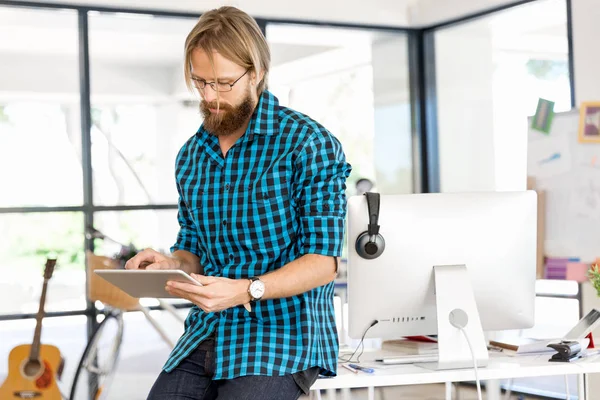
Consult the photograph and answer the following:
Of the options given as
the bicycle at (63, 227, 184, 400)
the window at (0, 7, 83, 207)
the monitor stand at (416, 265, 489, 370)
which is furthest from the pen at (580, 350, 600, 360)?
the window at (0, 7, 83, 207)

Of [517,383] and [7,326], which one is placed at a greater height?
[7,326]

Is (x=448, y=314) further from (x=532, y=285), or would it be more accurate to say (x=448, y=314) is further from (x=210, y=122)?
(x=210, y=122)

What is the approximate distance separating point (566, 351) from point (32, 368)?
2873 mm

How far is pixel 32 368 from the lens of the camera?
14.0 ft

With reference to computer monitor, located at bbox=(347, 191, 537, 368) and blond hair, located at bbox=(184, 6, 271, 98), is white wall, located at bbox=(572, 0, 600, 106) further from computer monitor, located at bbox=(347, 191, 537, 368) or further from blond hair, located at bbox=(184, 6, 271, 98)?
blond hair, located at bbox=(184, 6, 271, 98)

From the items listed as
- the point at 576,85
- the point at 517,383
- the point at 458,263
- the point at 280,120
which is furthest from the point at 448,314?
the point at 517,383

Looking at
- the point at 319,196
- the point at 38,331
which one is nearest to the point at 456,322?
the point at 319,196

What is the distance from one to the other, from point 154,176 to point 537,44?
2.15m

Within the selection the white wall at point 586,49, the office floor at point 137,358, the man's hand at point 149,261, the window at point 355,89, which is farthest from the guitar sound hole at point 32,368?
the white wall at point 586,49

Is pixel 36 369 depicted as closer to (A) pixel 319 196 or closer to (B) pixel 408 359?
(B) pixel 408 359

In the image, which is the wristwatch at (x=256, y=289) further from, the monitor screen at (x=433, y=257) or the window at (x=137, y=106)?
the window at (x=137, y=106)

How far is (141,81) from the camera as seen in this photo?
15.4 ft

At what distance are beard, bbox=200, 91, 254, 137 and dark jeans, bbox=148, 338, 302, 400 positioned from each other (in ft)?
1.50

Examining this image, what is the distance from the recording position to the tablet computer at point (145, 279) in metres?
1.63
